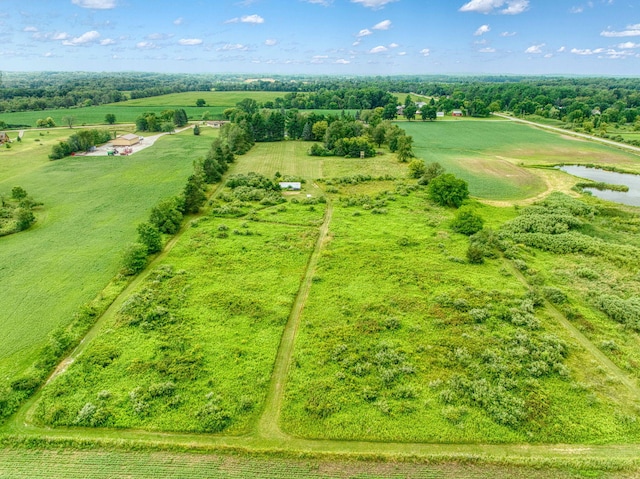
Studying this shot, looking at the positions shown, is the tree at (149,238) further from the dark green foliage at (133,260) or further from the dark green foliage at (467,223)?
the dark green foliage at (467,223)

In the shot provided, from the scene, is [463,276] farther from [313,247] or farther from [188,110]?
A: [188,110]

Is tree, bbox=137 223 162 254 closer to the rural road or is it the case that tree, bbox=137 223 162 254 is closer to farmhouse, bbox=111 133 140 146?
farmhouse, bbox=111 133 140 146

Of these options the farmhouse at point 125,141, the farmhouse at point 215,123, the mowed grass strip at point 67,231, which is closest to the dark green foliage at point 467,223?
the mowed grass strip at point 67,231

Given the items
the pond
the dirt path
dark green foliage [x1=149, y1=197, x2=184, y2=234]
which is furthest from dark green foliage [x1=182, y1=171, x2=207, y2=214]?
the pond

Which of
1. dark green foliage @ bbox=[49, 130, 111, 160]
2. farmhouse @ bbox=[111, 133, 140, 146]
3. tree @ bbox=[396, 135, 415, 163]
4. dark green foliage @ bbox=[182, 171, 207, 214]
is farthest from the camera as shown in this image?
farmhouse @ bbox=[111, 133, 140, 146]

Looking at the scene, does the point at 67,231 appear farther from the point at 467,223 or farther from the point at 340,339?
the point at 467,223

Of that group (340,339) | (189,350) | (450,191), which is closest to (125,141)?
(450,191)
